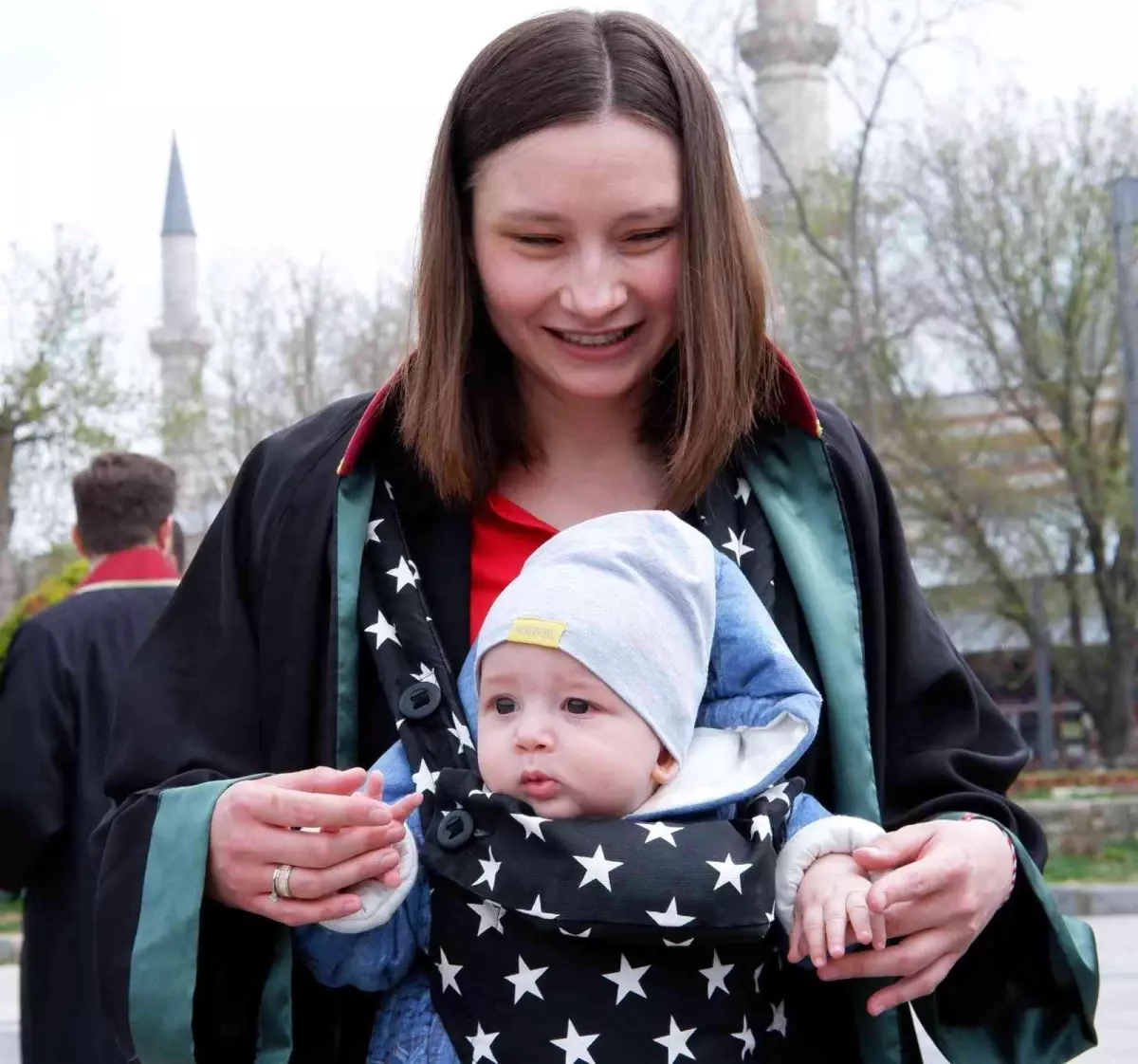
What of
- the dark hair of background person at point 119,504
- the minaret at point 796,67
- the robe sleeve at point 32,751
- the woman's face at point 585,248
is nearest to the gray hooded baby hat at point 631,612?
the woman's face at point 585,248

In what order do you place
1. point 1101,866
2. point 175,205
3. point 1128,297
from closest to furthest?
point 1128,297 → point 1101,866 → point 175,205

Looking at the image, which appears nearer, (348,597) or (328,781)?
(328,781)

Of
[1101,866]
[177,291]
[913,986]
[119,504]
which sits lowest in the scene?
[177,291]

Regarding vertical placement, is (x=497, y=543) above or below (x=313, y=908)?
above

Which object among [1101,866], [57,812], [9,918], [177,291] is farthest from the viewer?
[177,291]

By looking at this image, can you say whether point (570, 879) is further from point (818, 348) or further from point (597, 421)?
point (818, 348)

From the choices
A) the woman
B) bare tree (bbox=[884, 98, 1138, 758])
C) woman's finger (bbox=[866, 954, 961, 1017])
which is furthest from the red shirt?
bare tree (bbox=[884, 98, 1138, 758])

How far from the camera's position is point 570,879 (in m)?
2.01

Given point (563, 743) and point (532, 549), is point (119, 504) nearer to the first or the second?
point (532, 549)

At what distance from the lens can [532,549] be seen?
2.42m

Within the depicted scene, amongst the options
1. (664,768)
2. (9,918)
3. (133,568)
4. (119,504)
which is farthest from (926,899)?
(9,918)

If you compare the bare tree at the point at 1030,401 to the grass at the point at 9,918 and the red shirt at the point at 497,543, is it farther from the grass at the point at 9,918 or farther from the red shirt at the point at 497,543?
the red shirt at the point at 497,543

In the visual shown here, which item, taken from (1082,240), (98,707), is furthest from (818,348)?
(98,707)

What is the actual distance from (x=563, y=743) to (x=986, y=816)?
1.62 ft
